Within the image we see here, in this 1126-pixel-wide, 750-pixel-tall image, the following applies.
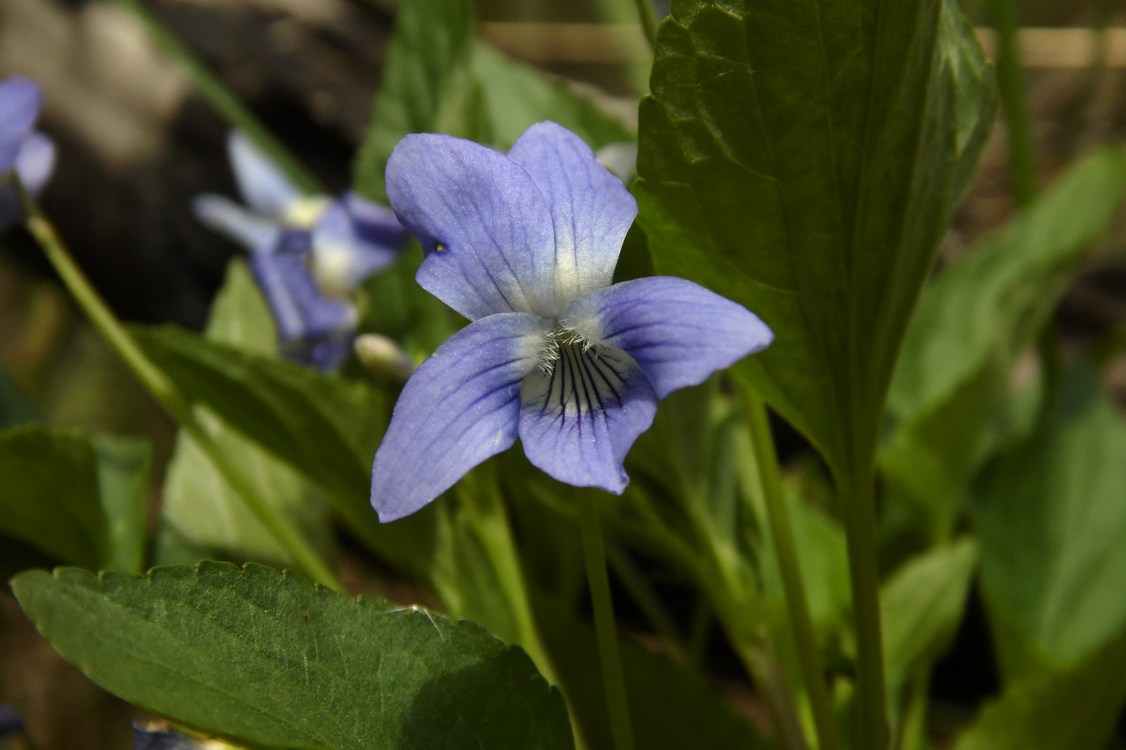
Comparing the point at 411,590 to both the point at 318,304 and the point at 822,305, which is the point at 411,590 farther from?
the point at 822,305

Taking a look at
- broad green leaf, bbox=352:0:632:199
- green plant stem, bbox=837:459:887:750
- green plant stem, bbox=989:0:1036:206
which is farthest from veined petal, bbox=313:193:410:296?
green plant stem, bbox=989:0:1036:206

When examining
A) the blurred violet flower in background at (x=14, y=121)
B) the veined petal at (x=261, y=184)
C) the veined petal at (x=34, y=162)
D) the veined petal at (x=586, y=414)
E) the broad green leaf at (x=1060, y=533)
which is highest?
the blurred violet flower in background at (x=14, y=121)

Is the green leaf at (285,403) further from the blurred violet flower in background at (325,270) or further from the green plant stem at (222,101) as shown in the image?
the green plant stem at (222,101)

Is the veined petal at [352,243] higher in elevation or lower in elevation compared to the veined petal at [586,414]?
lower

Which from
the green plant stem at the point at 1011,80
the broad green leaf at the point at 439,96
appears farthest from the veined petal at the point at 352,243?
the green plant stem at the point at 1011,80

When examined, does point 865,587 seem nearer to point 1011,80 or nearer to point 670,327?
point 670,327

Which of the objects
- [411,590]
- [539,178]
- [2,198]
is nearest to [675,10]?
[539,178]

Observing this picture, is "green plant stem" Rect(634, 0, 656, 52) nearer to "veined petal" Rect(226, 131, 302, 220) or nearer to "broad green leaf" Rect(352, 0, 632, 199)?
"broad green leaf" Rect(352, 0, 632, 199)
